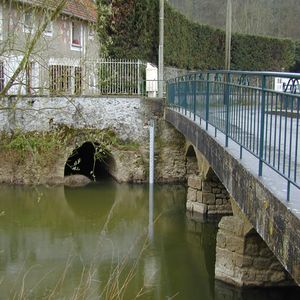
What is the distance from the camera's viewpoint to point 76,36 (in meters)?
23.7

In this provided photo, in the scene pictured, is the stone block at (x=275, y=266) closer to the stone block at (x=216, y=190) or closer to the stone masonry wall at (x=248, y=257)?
the stone masonry wall at (x=248, y=257)

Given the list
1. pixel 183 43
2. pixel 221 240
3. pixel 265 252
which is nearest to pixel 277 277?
pixel 265 252

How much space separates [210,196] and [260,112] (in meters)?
7.82

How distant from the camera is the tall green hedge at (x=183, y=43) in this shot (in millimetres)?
22188

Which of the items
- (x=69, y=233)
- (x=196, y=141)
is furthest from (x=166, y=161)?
(x=196, y=141)

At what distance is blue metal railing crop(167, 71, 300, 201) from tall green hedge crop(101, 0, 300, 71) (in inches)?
432

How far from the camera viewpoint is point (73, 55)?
22938mm

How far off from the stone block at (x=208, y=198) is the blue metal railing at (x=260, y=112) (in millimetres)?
3082

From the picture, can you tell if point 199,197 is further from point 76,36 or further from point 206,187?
point 76,36

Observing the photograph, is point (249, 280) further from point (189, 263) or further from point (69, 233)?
point (69, 233)

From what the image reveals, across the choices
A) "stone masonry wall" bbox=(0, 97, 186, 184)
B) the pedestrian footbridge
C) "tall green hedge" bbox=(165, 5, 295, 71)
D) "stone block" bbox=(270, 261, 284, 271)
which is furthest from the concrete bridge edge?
"tall green hedge" bbox=(165, 5, 295, 71)

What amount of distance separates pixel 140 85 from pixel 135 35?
2.95m

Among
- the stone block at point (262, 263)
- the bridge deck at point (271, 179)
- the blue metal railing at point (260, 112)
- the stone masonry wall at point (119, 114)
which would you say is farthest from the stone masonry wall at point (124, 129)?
the stone block at point (262, 263)

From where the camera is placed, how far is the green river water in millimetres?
8906
